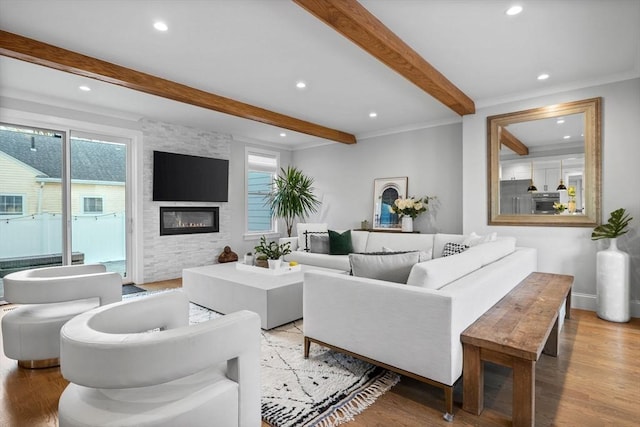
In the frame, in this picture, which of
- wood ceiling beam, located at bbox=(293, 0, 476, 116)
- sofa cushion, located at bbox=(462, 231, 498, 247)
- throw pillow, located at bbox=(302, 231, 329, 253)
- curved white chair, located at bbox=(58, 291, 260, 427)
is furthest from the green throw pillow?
curved white chair, located at bbox=(58, 291, 260, 427)

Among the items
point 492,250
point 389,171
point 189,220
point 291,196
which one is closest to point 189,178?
point 189,220

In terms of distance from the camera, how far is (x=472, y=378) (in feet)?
5.94

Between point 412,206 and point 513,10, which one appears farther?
point 412,206

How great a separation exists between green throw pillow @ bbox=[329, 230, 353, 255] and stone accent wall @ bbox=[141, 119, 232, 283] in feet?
7.69

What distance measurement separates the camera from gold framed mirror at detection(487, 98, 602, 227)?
12.2ft

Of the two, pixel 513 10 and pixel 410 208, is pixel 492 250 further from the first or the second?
pixel 410 208

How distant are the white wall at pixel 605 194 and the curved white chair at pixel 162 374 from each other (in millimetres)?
3970

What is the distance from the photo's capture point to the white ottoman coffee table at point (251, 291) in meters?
3.09

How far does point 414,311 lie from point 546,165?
3.36 meters

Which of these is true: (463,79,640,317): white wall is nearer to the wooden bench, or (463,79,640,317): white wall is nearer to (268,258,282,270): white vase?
the wooden bench

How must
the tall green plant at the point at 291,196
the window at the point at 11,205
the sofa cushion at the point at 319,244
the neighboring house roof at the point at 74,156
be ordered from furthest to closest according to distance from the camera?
the tall green plant at the point at 291,196 < the sofa cushion at the point at 319,244 < the neighboring house roof at the point at 74,156 < the window at the point at 11,205

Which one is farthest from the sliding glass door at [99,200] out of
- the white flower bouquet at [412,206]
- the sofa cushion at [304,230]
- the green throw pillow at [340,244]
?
the white flower bouquet at [412,206]

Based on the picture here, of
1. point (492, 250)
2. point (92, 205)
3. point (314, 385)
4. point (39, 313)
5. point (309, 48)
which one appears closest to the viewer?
point (314, 385)

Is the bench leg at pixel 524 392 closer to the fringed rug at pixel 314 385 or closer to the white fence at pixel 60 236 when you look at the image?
the fringed rug at pixel 314 385
